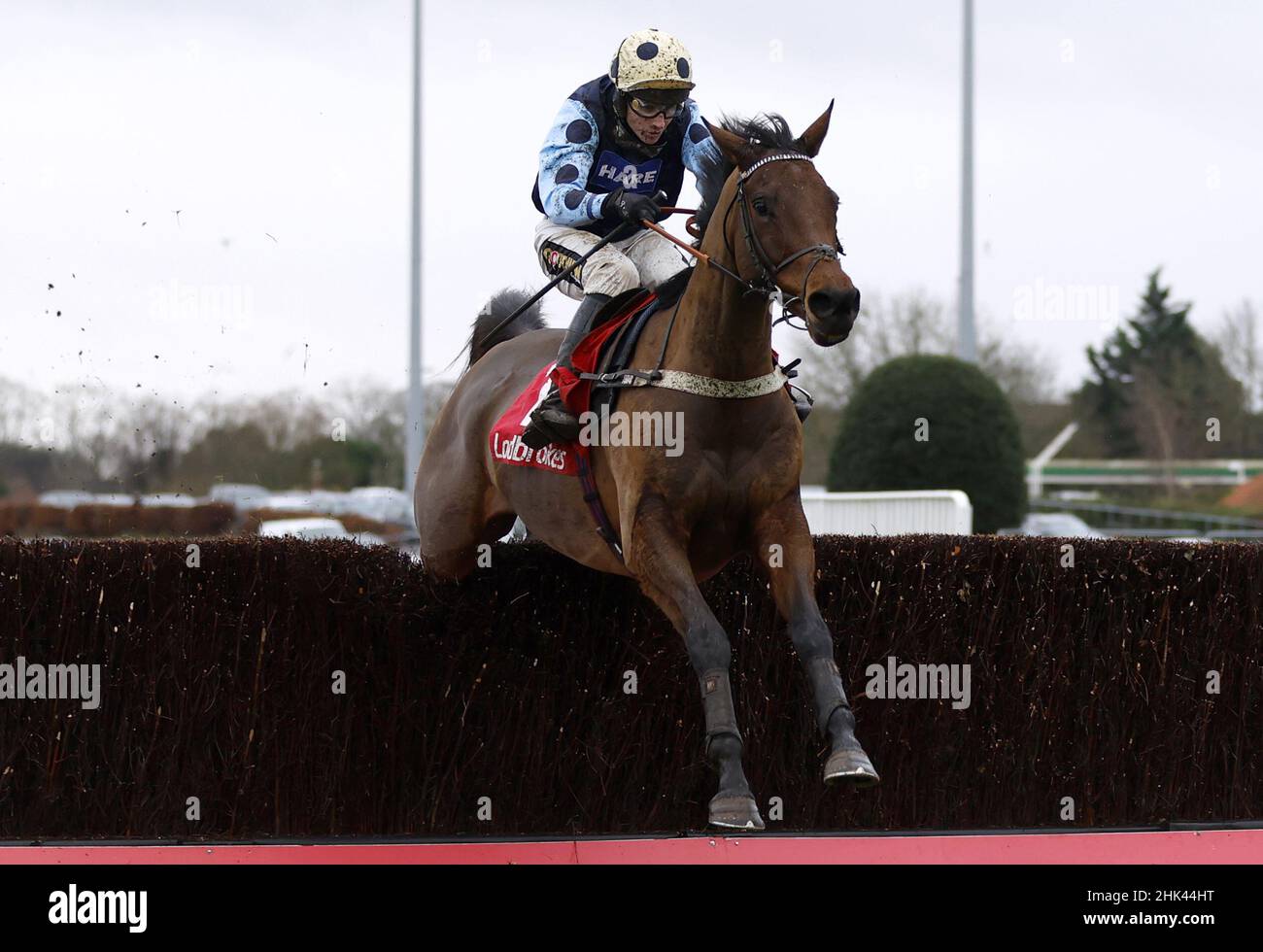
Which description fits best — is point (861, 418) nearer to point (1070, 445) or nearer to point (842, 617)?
point (842, 617)

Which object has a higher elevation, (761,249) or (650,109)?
(650,109)

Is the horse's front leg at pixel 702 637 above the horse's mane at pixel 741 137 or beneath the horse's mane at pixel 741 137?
beneath

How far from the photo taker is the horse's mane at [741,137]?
520 cm

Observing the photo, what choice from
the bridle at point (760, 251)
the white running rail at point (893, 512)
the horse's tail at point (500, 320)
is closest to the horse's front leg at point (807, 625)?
the bridle at point (760, 251)

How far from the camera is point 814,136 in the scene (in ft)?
17.1

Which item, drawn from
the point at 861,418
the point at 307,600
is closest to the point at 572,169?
the point at 307,600

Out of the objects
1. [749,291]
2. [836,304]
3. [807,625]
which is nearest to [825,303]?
[836,304]

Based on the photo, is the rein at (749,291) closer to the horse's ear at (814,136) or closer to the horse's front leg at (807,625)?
the horse's ear at (814,136)

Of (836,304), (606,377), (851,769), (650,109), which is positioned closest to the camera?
(836,304)

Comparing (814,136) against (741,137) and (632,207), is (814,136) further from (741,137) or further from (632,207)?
(632,207)

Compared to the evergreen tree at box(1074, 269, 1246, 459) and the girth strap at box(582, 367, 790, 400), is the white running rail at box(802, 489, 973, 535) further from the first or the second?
the evergreen tree at box(1074, 269, 1246, 459)

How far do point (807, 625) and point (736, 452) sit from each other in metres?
0.67

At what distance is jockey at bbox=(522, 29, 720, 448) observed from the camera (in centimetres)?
589
